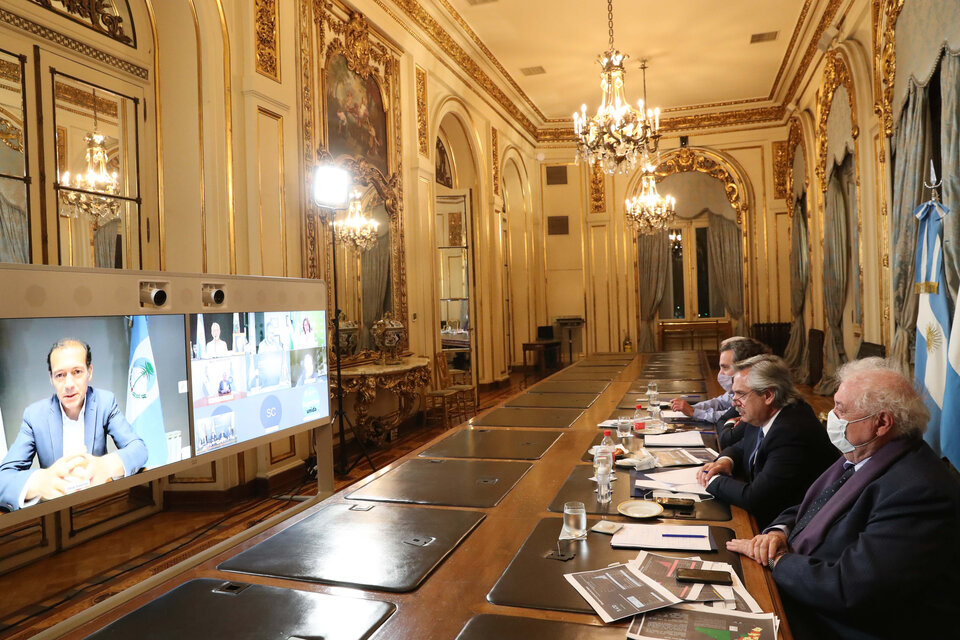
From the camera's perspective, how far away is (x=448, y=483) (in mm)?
2430

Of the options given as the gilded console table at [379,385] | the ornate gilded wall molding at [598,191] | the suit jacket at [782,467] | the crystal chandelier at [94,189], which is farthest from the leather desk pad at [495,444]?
the ornate gilded wall molding at [598,191]

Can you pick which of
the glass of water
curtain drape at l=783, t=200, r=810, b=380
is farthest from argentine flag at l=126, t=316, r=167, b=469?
curtain drape at l=783, t=200, r=810, b=380

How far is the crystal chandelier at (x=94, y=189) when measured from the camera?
147 inches

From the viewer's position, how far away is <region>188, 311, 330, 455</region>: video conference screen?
114 inches

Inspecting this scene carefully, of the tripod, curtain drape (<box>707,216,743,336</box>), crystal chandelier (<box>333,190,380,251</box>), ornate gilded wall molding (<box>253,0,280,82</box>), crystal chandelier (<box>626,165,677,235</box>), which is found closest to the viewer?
ornate gilded wall molding (<box>253,0,280,82</box>)

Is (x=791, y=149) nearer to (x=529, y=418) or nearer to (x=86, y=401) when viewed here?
(x=529, y=418)

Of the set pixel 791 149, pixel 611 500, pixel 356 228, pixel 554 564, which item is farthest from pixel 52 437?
pixel 791 149

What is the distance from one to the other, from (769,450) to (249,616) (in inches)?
70.6

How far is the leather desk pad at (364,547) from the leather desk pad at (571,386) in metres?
2.74

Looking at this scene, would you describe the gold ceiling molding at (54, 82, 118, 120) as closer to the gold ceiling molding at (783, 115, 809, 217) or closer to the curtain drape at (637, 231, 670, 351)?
the gold ceiling molding at (783, 115, 809, 217)

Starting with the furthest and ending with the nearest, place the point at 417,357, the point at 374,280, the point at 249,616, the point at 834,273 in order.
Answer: the point at 834,273, the point at 417,357, the point at 374,280, the point at 249,616

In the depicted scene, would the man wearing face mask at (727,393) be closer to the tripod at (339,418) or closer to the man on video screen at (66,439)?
the tripod at (339,418)

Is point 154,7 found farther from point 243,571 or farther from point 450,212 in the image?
point 450,212

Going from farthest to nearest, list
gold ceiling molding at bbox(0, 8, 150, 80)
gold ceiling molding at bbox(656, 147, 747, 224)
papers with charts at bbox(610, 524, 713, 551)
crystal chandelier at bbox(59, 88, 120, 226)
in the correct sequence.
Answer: gold ceiling molding at bbox(656, 147, 747, 224) < crystal chandelier at bbox(59, 88, 120, 226) < gold ceiling molding at bbox(0, 8, 150, 80) < papers with charts at bbox(610, 524, 713, 551)
